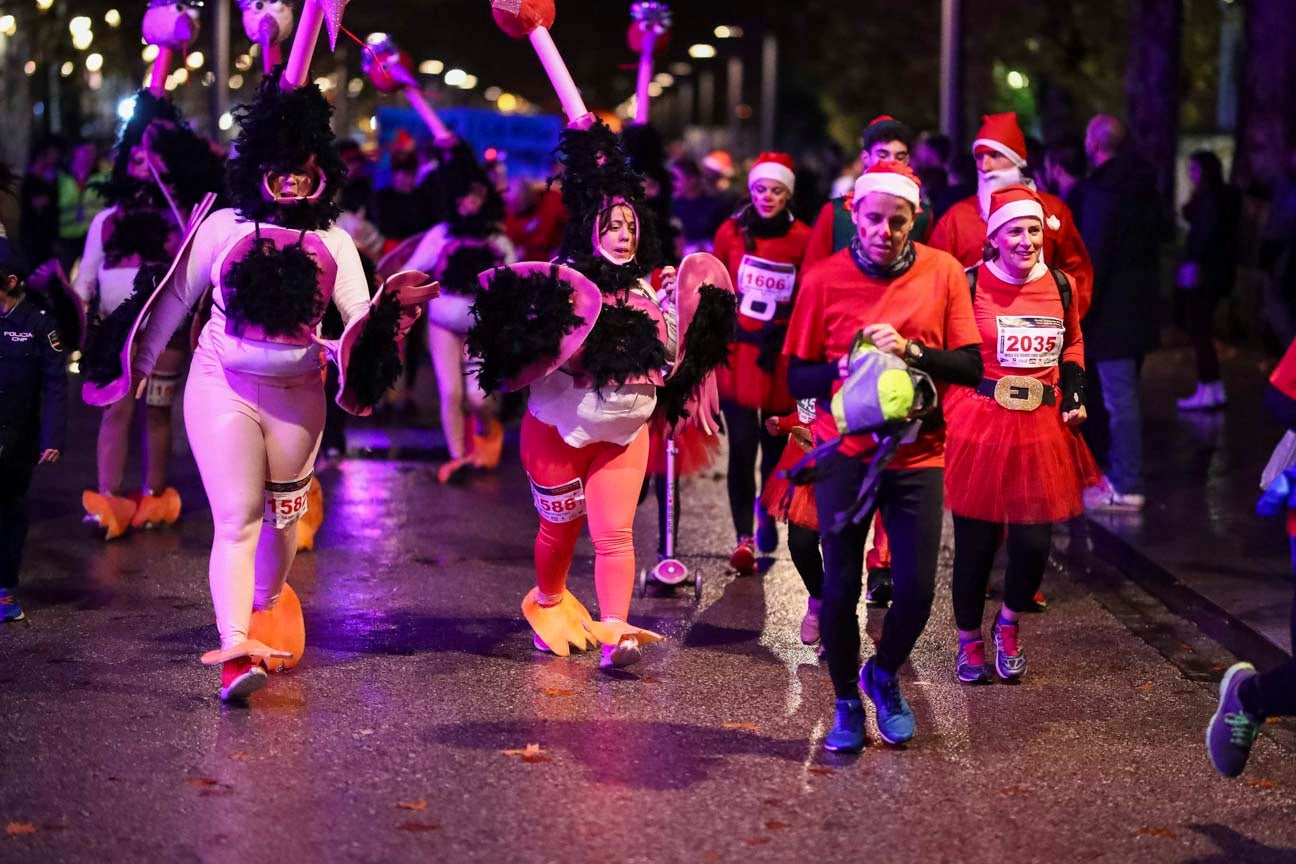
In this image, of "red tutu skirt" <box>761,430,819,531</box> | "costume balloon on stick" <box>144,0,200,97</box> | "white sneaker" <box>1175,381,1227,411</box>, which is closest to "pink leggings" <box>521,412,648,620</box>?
"red tutu skirt" <box>761,430,819,531</box>

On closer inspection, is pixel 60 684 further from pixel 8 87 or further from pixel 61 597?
pixel 8 87

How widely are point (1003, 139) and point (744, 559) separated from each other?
2481 millimetres

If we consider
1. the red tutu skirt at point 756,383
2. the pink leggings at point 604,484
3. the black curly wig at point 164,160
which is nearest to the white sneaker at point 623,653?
the pink leggings at point 604,484

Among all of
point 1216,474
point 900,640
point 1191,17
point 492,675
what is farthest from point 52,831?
point 1191,17

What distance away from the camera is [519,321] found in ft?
24.6

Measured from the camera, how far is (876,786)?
6199 millimetres

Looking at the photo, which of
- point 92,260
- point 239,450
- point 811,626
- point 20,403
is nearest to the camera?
point 239,450

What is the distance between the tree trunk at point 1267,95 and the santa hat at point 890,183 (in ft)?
54.5

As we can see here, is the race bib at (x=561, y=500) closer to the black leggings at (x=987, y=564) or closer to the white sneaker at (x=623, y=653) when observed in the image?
the white sneaker at (x=623, y=653)

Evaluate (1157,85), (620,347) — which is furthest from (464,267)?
(1157,85)

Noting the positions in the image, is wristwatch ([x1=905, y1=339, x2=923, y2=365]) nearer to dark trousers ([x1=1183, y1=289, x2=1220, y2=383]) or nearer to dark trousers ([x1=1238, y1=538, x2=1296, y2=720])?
dark trousers ([x1=1238, y1=538, x2=1296, y2=720])

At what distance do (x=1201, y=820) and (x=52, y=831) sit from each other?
346 centimetres

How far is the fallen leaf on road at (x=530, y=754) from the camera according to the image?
21.1 ft

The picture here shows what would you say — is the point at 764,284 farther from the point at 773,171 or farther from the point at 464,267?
the point at 464,267
